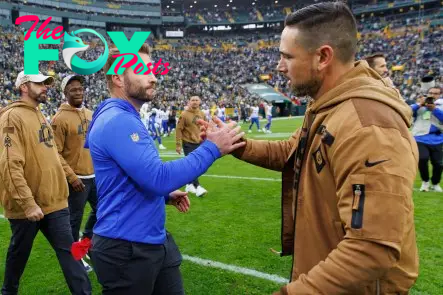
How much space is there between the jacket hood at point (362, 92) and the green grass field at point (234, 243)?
9.34ft

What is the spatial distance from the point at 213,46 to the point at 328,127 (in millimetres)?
71179

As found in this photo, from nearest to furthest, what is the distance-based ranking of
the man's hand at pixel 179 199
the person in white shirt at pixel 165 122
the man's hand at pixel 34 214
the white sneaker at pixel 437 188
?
the man's hand at pixel 179 199 → the man's hand at pixel 34 214 → the white sneaker at pixel 437 188 → the person in white shirt at pixel 165 122

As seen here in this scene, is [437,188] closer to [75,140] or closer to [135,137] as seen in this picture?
[75,140]

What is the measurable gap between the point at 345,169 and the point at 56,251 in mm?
3148

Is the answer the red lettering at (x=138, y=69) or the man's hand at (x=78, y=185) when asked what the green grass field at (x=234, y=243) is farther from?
the red lettering at (x=138, y=69)

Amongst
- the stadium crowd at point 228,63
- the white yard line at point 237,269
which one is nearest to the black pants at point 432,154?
the white yard line at point 237,269

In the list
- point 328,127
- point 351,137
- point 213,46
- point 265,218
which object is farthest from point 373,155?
point 213,46

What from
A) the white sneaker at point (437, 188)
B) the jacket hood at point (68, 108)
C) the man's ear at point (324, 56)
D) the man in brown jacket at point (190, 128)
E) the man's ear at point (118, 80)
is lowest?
the white sneaker at point (437, 188)

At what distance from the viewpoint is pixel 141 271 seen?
2.32m

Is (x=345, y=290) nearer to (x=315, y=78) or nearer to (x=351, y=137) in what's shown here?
(x=351, y=137)

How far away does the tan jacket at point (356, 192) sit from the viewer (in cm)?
126

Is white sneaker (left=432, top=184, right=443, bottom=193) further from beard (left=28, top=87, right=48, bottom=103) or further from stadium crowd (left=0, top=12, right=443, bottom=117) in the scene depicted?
stadium crowd (left=0, top=12, right=443, bottom=117)

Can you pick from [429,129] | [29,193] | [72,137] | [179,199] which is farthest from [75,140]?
[429,129]

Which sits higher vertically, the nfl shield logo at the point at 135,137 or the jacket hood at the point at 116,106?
the jacket hood at the point at 116,106
